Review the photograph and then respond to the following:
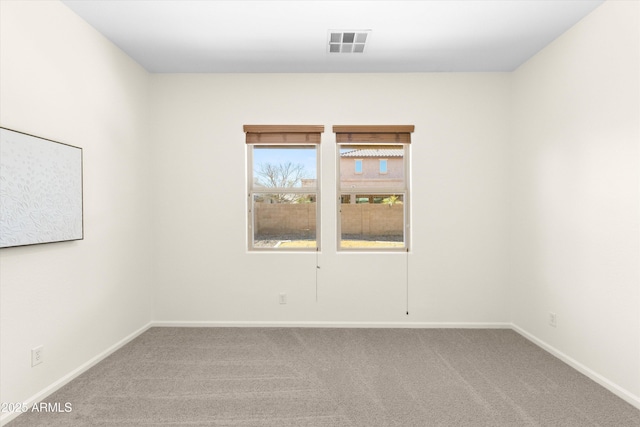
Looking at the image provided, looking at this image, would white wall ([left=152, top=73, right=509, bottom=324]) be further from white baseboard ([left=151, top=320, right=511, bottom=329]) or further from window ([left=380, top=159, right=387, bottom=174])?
window ([left=380, top=159, right=387, bottom=174])

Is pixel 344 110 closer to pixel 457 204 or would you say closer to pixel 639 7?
pixel 457 204

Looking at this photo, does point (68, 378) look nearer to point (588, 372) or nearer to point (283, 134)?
point (283, 134)

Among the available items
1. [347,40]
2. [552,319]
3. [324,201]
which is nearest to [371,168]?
[324,201]

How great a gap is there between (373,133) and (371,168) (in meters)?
0.40

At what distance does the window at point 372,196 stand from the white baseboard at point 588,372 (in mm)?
1574

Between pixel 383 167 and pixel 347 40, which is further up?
pixel 347 40

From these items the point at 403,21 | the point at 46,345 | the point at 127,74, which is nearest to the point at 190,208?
the point at 127,74

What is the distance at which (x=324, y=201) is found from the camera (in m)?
4.23

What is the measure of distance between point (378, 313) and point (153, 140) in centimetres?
321

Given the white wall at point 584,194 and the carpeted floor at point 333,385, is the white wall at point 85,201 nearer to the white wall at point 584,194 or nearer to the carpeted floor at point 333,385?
the carpeted floor at point 333,385

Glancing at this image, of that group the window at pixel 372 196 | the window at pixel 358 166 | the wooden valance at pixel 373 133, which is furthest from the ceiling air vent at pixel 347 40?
the window at pixel 358 166

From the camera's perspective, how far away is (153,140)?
13.8 ft

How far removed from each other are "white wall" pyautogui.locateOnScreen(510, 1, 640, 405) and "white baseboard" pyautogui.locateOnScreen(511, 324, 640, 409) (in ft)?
0.08

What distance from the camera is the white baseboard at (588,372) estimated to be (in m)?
2.56
